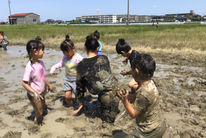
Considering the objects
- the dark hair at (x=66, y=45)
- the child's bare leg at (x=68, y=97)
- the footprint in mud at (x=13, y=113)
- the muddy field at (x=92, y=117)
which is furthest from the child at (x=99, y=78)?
the footprint in mud at (x=13, y=113)

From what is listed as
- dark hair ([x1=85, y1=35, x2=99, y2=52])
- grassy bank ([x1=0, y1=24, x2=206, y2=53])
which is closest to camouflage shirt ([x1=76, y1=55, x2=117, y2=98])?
dark hair ([x1=85, y1=35, x2=99, y2=52])

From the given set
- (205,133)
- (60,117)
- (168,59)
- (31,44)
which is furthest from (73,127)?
(168,59)

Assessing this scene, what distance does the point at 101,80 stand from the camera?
3.35m

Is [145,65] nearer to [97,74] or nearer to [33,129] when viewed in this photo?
[97,74]

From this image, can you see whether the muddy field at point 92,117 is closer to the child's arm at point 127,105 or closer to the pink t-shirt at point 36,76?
the pink t-shirt at point 36,76

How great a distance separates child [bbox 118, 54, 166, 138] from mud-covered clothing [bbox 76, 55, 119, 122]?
125 centimetres

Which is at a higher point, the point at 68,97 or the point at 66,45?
the point at 66,45

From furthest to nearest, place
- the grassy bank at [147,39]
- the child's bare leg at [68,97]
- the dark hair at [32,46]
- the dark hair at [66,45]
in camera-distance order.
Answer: the grassy bank at [147,39] → the child's bare leg at [68,97] → the dark hair at [66,45] → the dark hair at [32,46]

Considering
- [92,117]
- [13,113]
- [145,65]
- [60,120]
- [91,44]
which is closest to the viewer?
[145,65]

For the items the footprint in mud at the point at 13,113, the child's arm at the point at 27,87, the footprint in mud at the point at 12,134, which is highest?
the child's arm at the point at 27,87

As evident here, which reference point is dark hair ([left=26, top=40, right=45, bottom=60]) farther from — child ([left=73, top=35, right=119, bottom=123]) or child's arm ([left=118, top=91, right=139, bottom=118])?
child's arm ([left=118, top=91, right=139, bottom=118])

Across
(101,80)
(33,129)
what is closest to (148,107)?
(101,80)

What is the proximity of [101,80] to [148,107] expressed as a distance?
4.62 ft

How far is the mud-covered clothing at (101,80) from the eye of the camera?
11.0 ft
